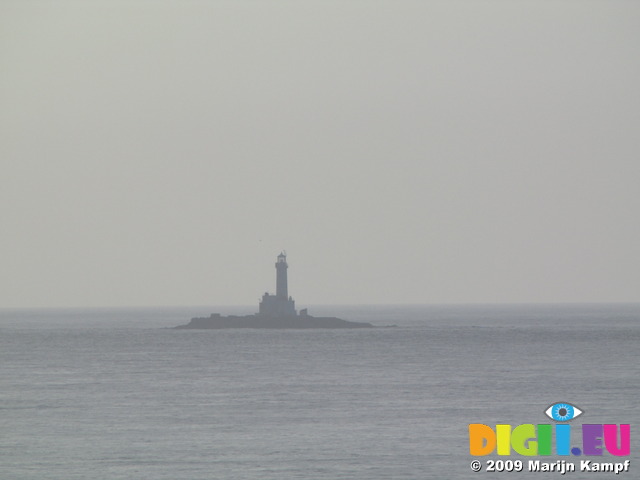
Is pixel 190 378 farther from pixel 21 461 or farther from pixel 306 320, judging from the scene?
pixel 306 320

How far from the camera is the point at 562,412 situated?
57.1 meters

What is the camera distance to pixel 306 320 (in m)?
167

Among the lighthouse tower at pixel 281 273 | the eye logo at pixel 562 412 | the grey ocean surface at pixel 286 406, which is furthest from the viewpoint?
the lighthouse tower at pixel 281 273

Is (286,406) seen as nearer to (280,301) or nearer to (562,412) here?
(562,412)

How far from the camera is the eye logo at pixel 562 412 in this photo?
54.7 metres

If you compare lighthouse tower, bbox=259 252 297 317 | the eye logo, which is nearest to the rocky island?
A: lighthouse tower, bbox=259 252 297 317

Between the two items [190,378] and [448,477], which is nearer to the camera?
[448,477]

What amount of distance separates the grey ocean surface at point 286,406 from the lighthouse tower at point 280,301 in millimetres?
35372

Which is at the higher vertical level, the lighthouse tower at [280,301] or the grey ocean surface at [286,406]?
the lighthouse tower at [280,301]

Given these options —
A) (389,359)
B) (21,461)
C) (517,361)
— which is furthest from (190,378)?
(21,461)

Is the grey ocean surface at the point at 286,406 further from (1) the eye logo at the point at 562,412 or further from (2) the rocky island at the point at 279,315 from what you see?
(2) the rocky island at the point at 279,315

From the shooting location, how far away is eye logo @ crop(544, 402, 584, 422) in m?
54.7

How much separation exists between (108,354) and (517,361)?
132 feet

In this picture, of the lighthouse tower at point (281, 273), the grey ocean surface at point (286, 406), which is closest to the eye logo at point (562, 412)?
the grey ocean surface at point (286, 406)
